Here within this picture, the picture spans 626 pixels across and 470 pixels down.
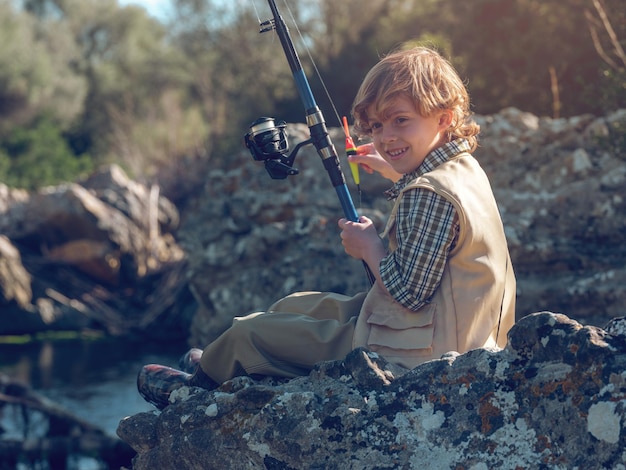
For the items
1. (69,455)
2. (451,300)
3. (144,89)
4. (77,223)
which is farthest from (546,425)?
(144,89)

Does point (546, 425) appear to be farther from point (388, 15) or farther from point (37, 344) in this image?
point (388, 15)

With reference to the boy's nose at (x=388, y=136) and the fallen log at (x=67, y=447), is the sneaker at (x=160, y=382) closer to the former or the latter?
the boy's nose at (x=388, y=136)

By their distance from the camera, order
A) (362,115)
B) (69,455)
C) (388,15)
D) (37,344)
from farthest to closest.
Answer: (388,15)
(37,344)
(69,455)
(362,115)

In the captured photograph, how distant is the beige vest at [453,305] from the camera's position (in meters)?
2.76

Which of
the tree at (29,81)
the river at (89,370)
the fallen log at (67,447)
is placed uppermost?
the tree at (29,81)

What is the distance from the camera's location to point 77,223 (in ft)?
43.6

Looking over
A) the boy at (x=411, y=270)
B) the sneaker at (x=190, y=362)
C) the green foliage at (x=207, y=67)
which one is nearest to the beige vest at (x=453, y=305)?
the boy at (x=411, y=270)

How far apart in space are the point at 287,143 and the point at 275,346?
0.76 metres

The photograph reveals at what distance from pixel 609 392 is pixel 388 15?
2236cm

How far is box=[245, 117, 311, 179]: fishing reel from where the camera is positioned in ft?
10.5

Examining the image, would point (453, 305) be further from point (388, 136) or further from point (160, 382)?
point (160, 382)

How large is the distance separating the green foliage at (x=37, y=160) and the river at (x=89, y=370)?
37.3 feet

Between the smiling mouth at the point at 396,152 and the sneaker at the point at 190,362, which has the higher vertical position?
the smiling mouth at the point at 396,152

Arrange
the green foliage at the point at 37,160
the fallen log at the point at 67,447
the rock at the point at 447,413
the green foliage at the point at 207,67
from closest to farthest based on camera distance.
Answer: the rock at the point at 447,413 → the fallen log at the point at 67,447 → the green foliage at the point at 207,67 → the green foliage at the point at 37,160
